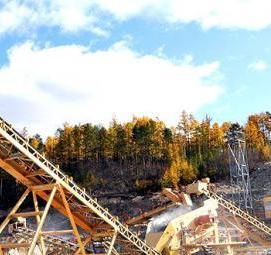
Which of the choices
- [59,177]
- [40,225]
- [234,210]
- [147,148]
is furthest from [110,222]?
[147,148]

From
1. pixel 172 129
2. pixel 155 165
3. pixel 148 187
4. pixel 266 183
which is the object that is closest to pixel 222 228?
pixel 266 183

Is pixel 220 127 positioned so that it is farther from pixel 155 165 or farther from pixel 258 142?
pixel 155 165

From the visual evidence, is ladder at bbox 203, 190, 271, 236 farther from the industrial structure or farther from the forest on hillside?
the forest on hillside

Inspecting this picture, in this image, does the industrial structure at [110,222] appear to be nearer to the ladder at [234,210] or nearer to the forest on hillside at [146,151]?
the ladder at [234,210]

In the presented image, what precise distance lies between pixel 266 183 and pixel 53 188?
53.4 m

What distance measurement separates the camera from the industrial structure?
19422 millimetres

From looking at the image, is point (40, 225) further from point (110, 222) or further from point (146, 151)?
point (146, 151)

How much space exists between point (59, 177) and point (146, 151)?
70.1m

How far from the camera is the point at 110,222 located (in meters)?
21.9

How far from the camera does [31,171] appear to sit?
2003 centimetres

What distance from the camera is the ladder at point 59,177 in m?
18.4

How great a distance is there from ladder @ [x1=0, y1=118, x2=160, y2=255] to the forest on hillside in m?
55.2

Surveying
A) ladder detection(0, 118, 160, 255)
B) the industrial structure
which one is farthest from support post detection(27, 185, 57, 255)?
ladder detection(0, 118, 160, 255)

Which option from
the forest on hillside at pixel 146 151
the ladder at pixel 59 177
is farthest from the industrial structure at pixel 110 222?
the forest on hillside at pixel 146 151
